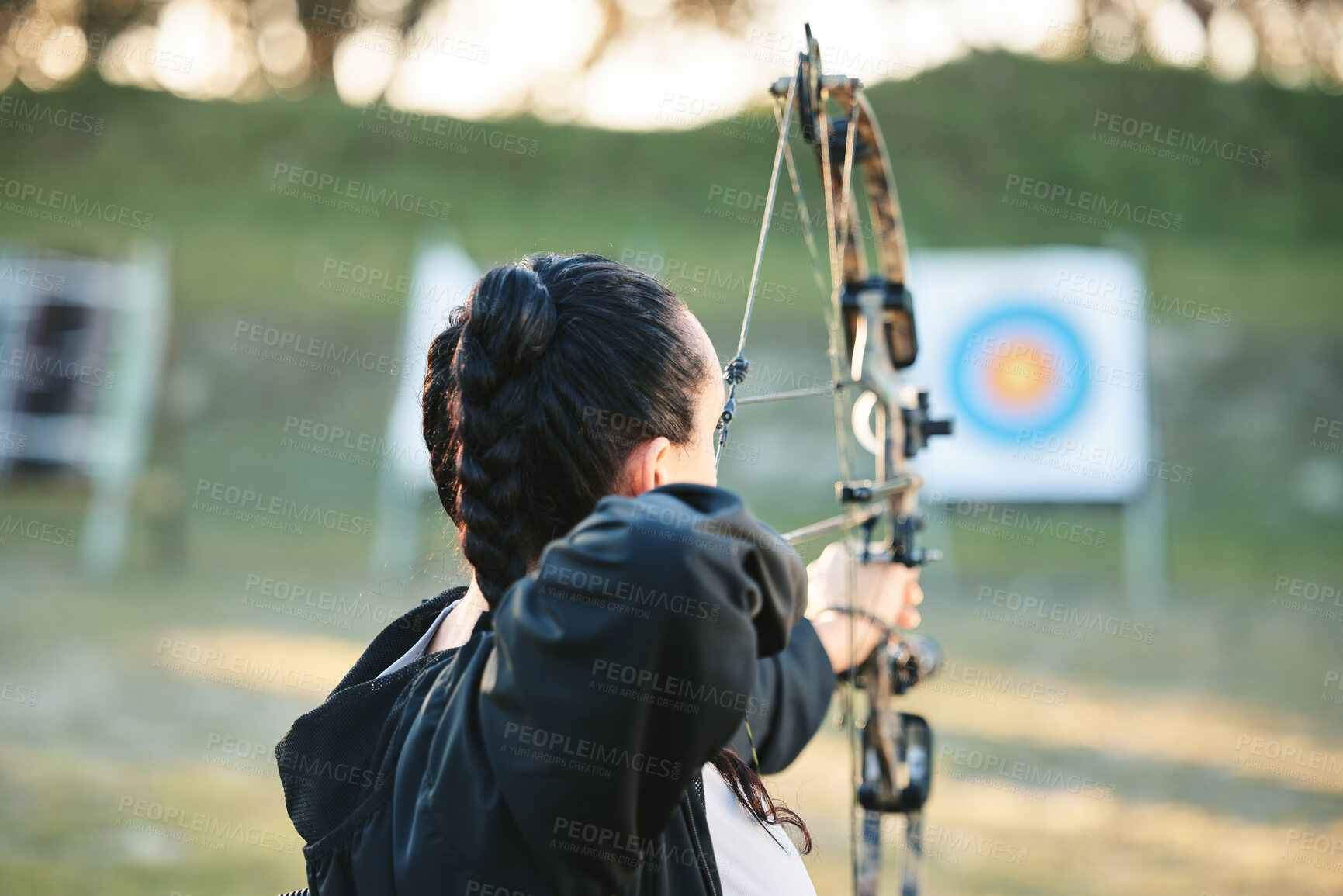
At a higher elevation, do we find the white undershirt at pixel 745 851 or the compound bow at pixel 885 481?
the compound bow at pixel 885 481

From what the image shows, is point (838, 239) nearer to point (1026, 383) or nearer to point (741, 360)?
point (741, 360)

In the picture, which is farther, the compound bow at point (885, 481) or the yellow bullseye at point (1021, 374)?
the yellow bullseye at point (1021, 374)

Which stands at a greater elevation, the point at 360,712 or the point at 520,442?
the point at 520,442

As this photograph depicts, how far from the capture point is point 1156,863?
8.23 ft

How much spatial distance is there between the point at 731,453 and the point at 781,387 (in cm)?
73

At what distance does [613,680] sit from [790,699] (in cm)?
79

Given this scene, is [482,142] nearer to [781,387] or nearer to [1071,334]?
[781,387]

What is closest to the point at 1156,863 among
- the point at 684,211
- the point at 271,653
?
the point at 271,653

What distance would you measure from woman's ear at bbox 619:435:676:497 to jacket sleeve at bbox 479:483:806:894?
0.14 metres

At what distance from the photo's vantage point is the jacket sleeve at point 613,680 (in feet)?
2.01

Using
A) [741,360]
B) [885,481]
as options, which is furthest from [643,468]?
[885,481]

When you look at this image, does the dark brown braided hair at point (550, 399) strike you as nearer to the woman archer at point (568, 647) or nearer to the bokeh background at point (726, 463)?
the woman archer at point (568, 647)

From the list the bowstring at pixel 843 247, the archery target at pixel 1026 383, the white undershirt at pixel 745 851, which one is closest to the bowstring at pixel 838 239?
the bowstring at pixel 843 247

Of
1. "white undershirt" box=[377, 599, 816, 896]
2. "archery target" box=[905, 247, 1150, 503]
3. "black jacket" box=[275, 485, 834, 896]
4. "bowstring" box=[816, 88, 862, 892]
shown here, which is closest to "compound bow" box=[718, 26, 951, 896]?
"bowstring" box=[816, 88, 862, 892]
